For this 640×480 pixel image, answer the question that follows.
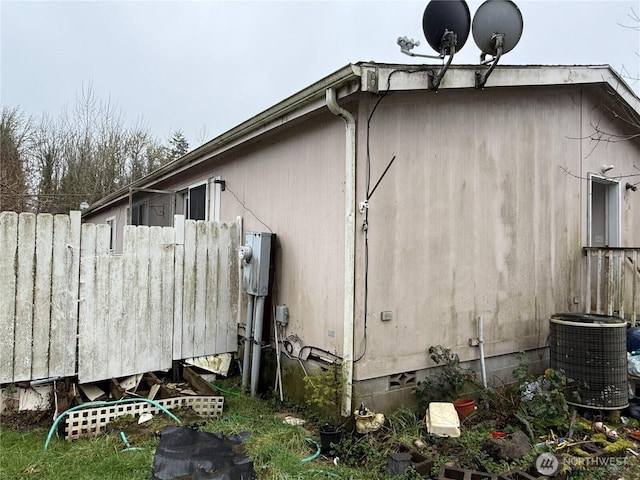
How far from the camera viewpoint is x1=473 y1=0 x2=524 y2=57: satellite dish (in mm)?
3762

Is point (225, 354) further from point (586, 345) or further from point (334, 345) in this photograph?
point (586, 345)

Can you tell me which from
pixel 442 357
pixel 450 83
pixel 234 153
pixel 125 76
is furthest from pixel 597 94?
pixel 125 76

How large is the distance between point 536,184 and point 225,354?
4.40 m

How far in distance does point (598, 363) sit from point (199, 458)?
12.4 feet

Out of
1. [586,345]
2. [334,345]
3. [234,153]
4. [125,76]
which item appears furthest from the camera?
[125,76]

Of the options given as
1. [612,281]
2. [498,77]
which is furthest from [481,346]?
[498,77]

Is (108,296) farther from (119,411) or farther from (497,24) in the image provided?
(497,24)

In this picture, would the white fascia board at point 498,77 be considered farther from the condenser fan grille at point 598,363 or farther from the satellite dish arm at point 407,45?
the condenser fan grille at point 598,363

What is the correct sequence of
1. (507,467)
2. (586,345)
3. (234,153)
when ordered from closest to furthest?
(507,467), (586,345), (234,153)

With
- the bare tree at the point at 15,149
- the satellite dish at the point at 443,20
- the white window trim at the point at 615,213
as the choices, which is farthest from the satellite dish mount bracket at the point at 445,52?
the bare tree at the point at 15,149

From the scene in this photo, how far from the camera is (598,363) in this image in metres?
4.15

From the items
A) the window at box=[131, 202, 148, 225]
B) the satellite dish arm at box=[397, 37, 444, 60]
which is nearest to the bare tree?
the window at box=[131, 202, 148, 225]

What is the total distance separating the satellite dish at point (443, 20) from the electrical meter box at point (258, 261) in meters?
2.53

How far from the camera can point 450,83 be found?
3980 millimetres
